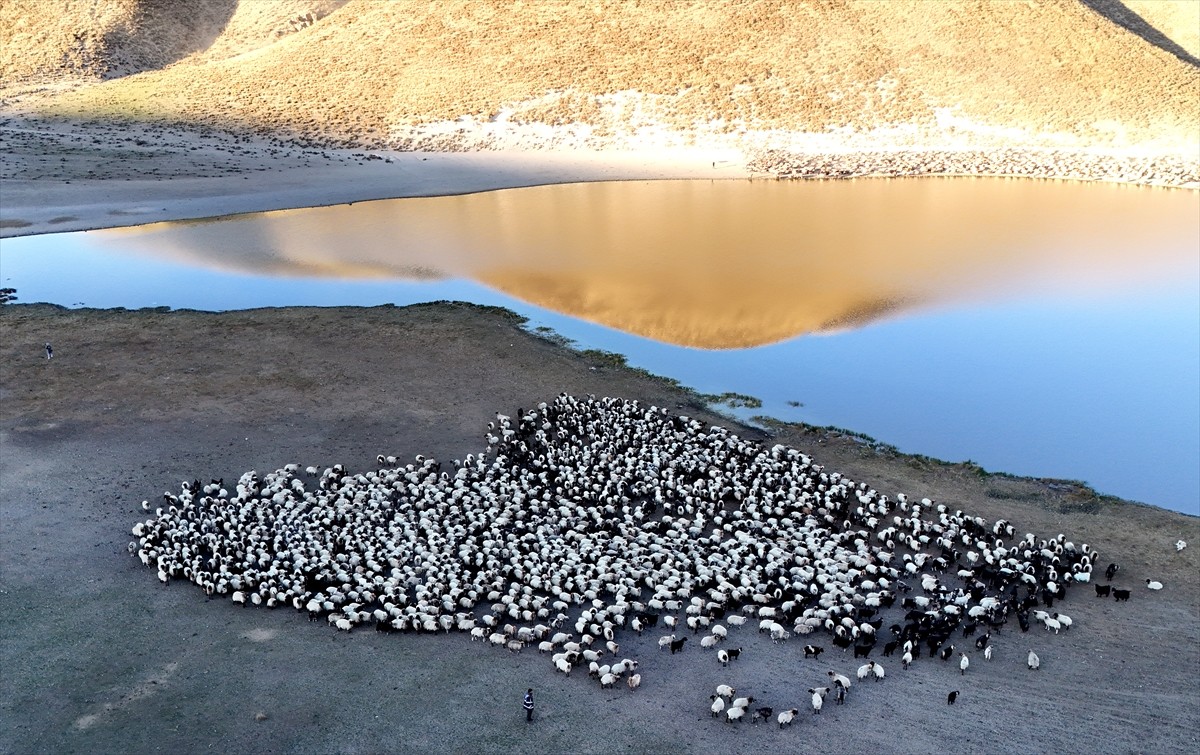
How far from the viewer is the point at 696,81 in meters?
66.0

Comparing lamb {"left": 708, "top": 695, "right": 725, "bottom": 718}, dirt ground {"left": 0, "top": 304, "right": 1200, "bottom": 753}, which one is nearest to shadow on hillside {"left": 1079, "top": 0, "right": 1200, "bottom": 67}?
dirt ground {"left": 0, "top": 304, "right": 1200, "bottom": 753}

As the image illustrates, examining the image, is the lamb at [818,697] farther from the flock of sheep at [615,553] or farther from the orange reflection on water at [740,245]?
the orange reflection on water at [740,245]

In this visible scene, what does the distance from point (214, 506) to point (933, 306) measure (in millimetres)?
24373

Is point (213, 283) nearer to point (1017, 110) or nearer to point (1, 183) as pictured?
point (1, 183)

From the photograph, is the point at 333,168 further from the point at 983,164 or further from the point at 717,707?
the point at 717,707

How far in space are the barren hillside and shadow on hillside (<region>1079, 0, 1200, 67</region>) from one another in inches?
76.0

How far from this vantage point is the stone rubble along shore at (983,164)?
53.7 metres

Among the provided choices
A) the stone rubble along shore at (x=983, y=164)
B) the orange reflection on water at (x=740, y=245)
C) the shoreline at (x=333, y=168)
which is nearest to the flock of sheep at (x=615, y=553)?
the orange reflection on water at (x=740, y=245)

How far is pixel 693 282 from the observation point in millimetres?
35188

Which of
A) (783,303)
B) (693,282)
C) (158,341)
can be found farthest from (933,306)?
(158,341)

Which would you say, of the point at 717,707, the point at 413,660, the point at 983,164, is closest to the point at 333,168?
the point at 983,164

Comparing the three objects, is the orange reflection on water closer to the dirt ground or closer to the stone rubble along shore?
the stone rubble along shore

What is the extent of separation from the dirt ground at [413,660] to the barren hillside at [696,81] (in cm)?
4385

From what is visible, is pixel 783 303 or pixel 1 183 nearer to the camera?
pixel 783 303
